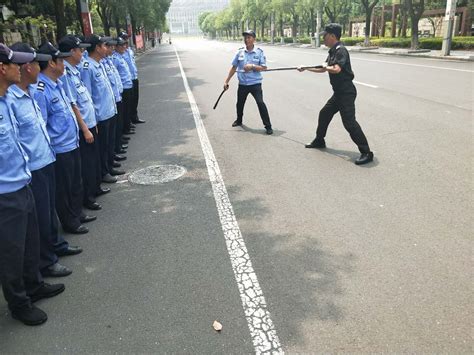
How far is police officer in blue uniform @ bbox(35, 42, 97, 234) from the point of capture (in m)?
3.66

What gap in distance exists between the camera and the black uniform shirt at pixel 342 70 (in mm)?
5707

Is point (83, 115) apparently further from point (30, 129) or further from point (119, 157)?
point (119, 157)

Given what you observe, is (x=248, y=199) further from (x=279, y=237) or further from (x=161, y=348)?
(x=161, y=348)

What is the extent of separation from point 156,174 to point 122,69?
2830 millimetres

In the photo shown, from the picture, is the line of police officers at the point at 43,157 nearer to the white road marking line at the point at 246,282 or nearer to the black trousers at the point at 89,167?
the black trousers at the point at 89,167

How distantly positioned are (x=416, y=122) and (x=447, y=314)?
19.4 ft

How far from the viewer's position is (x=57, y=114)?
3756 mm

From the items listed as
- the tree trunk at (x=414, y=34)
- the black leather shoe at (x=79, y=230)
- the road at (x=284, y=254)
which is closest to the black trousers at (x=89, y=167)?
the road at (x=284, y=254)

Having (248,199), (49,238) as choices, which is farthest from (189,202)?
(49,238)

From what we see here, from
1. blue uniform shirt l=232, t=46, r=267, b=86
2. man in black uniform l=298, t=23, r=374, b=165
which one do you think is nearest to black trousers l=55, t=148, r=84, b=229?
man in black uniform l=298, t=23, r=374, b=165

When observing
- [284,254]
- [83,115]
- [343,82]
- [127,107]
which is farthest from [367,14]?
[284,254]

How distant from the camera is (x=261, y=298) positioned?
3.02 m

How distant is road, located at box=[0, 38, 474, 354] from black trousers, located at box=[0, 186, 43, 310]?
0.25 metres

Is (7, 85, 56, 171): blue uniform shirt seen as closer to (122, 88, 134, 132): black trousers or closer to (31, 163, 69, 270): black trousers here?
(31, 163, 69, 270): black trousers
